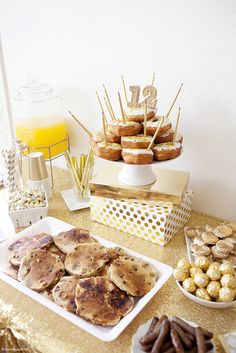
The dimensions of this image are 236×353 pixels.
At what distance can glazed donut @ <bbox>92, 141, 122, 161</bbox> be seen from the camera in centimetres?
90

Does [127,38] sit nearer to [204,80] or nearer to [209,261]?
[204,80]

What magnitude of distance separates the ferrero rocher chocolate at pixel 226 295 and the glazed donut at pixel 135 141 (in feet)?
1.32

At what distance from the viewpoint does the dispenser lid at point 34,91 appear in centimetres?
123

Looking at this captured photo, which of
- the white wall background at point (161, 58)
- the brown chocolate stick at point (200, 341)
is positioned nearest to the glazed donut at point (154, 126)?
the white wall background at point (161, 58)

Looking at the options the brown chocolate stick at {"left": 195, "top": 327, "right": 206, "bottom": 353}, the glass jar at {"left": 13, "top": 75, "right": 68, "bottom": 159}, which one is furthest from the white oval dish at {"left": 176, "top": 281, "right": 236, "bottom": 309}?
the glass jar at {"left": 13, "top": 75, "right": 68, "bottom": 159}

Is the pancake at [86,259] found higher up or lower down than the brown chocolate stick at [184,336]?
lower down

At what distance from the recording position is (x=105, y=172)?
1.06 meters

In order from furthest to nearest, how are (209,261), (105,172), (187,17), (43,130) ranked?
(43,130), (105,172), (187,17), (209,261)

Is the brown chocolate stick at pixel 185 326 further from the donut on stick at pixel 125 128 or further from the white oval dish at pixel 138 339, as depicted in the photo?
the donut on stick at pixel 125 128

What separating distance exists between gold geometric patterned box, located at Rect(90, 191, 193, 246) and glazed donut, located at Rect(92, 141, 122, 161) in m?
0.14

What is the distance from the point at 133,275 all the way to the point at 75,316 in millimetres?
165

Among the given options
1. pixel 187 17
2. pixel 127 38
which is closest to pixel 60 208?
pixel 127 38

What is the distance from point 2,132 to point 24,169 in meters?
0.22

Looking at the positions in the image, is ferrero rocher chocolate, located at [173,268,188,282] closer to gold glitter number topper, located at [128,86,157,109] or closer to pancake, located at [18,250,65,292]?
pancake, located at [18,250,65,292]
